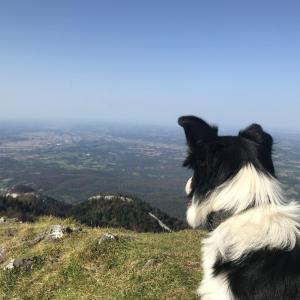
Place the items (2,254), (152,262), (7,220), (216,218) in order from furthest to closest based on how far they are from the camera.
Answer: (7,220), (2,254), (152,262), (216,218)

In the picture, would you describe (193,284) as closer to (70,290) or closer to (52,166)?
(70,290)

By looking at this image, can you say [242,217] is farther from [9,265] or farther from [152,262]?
[9,265]

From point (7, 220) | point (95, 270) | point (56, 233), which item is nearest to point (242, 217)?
point (95, 270)

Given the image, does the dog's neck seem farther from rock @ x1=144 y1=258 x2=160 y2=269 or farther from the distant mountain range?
the distant mountain range

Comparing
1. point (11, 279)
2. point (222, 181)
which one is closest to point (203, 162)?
point (222, 181)

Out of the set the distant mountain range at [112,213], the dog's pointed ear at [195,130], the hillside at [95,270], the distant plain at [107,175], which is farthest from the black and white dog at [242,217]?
the distant plain at [107,175]

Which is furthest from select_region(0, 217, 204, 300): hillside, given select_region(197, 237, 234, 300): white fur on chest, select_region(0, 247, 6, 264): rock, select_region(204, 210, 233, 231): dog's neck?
A: select_region(204, 210, 233, 231): dog's neck

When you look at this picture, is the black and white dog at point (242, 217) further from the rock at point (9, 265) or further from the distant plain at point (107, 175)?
the distant plain at point (107, 175)

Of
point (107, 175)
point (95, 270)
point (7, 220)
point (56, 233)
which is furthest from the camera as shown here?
point (107, 175)
